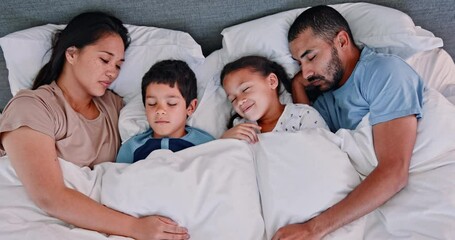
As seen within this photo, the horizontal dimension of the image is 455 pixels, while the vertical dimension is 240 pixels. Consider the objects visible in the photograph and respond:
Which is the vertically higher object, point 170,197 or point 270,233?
point 170,197

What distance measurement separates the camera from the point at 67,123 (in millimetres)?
1437

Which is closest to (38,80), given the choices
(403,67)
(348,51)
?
(348,51)

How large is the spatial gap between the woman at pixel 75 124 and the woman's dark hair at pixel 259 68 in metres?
0.39

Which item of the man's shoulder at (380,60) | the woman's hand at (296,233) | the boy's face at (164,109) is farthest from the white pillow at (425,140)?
the boy's face at (164,109)

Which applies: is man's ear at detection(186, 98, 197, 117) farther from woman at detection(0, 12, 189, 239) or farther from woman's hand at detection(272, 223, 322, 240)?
woman's hand at detection(272, 223, 322, 240)

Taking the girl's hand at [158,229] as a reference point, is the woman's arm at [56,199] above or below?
above

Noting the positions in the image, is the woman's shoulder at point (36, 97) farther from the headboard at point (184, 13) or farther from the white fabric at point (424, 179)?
the white fabric at point (424, 179)

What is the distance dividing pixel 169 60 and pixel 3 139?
611mm

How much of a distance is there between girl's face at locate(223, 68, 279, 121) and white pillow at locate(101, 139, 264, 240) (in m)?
0.20

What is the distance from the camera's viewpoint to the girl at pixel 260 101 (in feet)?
4.89

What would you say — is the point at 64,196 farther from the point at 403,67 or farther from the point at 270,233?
the point at 403,67

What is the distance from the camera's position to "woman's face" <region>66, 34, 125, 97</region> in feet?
4.86

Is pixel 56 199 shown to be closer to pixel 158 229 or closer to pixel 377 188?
pixel 158 229

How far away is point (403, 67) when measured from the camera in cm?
134
